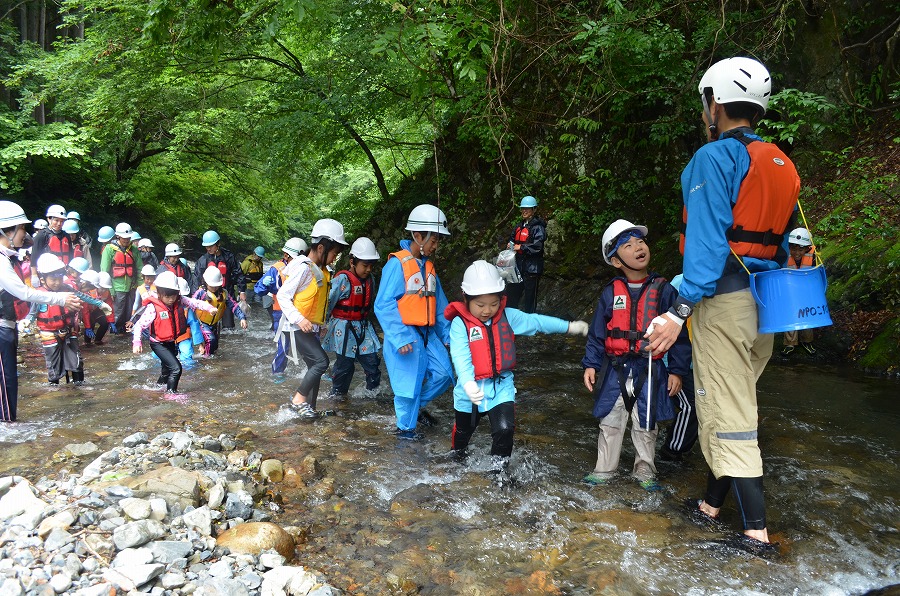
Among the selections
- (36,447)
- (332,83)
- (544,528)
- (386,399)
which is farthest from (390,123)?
(544,528)

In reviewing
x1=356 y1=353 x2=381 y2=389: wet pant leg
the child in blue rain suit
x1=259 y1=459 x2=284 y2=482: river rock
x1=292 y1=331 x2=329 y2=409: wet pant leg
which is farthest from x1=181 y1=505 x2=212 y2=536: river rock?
x1=356 y1=353 x2=381 y2=389: wet pant leg

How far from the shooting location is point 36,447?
5.33 m

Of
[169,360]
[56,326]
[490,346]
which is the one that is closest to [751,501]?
[490,346]

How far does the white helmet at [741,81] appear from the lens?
3.55 metres

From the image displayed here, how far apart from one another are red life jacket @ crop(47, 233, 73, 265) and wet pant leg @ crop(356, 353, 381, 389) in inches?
296

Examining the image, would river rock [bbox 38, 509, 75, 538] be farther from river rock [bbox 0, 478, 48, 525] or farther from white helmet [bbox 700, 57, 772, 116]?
white helmet [bbox 700, 57, 772, 116]

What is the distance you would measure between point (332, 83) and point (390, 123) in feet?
12.2

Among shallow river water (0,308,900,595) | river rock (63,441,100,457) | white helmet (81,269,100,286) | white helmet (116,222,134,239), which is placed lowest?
shallow river water (0,308,900,595)

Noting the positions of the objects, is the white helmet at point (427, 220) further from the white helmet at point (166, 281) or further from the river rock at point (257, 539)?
the white helmet at point (166, 281)

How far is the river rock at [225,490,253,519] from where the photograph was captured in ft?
13.2

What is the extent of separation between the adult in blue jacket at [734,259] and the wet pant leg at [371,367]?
4392mm

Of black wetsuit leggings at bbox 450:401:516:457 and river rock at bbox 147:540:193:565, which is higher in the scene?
black wetsuit leggings at bbox 450:401:516:457

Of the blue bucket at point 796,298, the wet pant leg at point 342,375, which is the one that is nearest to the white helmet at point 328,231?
the wet pant leg at point 342,375

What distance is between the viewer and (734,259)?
3.58 meters
